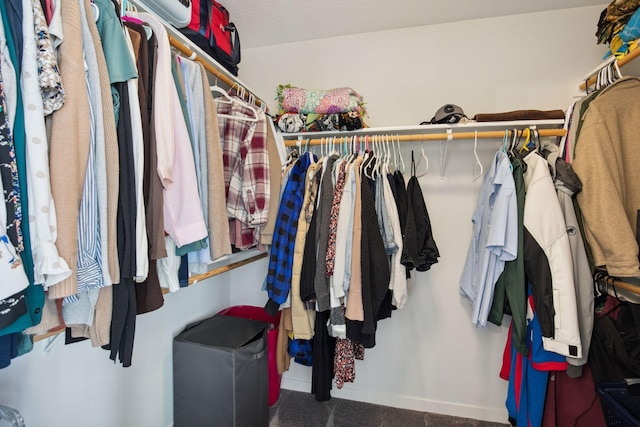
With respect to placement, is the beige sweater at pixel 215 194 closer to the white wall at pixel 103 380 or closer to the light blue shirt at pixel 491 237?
the white wall at pixel 103 380

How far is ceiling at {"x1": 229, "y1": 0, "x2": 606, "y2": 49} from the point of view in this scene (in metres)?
1.57

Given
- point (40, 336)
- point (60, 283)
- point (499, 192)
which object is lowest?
point (40, 336)

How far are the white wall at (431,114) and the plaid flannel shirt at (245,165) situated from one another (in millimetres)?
780

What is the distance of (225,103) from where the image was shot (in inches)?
50.8

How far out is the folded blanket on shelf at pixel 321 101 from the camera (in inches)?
61.5

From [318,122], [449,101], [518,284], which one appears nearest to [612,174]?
[518,284]

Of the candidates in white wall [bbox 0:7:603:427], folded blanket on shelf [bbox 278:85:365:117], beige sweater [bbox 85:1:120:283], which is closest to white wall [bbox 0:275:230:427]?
white wall [bbox 0:7:603:427]

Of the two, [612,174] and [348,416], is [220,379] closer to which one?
[348,416]

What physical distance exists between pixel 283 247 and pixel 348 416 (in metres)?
1.28

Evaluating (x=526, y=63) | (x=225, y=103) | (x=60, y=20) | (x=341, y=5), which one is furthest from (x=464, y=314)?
(x=60, y=20)

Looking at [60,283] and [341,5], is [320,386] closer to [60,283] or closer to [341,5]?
[60,283]

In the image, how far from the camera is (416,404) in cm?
181

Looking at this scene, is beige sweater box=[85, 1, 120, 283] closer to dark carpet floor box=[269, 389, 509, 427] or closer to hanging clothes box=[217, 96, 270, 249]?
hanging clothes box=[217, 96, 270, 249]

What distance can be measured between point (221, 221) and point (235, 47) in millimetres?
1028
